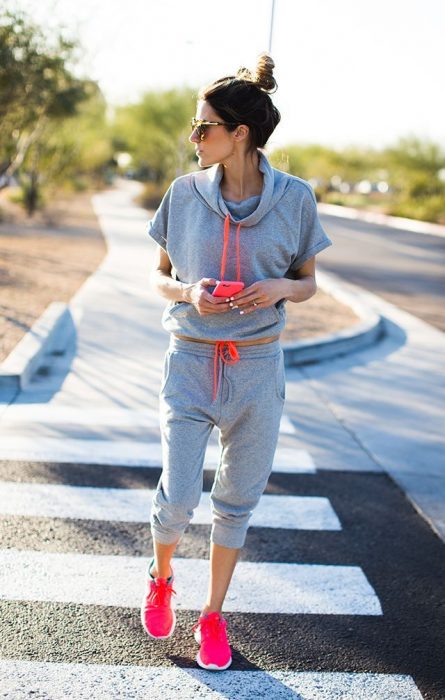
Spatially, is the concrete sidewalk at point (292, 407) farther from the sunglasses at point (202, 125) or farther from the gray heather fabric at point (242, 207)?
the sunglasses at point (202, 125)

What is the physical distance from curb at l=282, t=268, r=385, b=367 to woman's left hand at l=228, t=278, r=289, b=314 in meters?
5.19

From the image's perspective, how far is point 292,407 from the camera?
6.70 metres

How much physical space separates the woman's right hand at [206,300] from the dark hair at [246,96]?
1.69 ft

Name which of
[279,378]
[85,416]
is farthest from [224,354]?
[85,416]

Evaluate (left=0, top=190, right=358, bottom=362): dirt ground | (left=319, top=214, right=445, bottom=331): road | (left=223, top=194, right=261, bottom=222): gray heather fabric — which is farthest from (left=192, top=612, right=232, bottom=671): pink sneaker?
(left=319, top=214, right=445, bottom=331): road

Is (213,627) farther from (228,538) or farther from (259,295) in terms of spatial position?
(259,295)

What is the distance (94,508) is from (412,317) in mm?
8207

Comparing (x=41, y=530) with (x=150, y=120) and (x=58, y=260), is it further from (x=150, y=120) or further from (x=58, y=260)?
(x=150, y=120)

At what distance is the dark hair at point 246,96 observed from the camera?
276cm

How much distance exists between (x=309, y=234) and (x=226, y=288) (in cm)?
45

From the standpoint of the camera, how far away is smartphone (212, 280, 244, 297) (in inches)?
107

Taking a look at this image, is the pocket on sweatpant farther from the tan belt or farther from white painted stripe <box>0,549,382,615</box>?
white painted stripe <box>0,549,382,615</box>

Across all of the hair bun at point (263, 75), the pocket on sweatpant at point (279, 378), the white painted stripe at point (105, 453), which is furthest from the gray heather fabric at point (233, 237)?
the white painted stripe at point (105, 453)

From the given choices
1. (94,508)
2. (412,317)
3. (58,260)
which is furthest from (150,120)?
(94,508)
